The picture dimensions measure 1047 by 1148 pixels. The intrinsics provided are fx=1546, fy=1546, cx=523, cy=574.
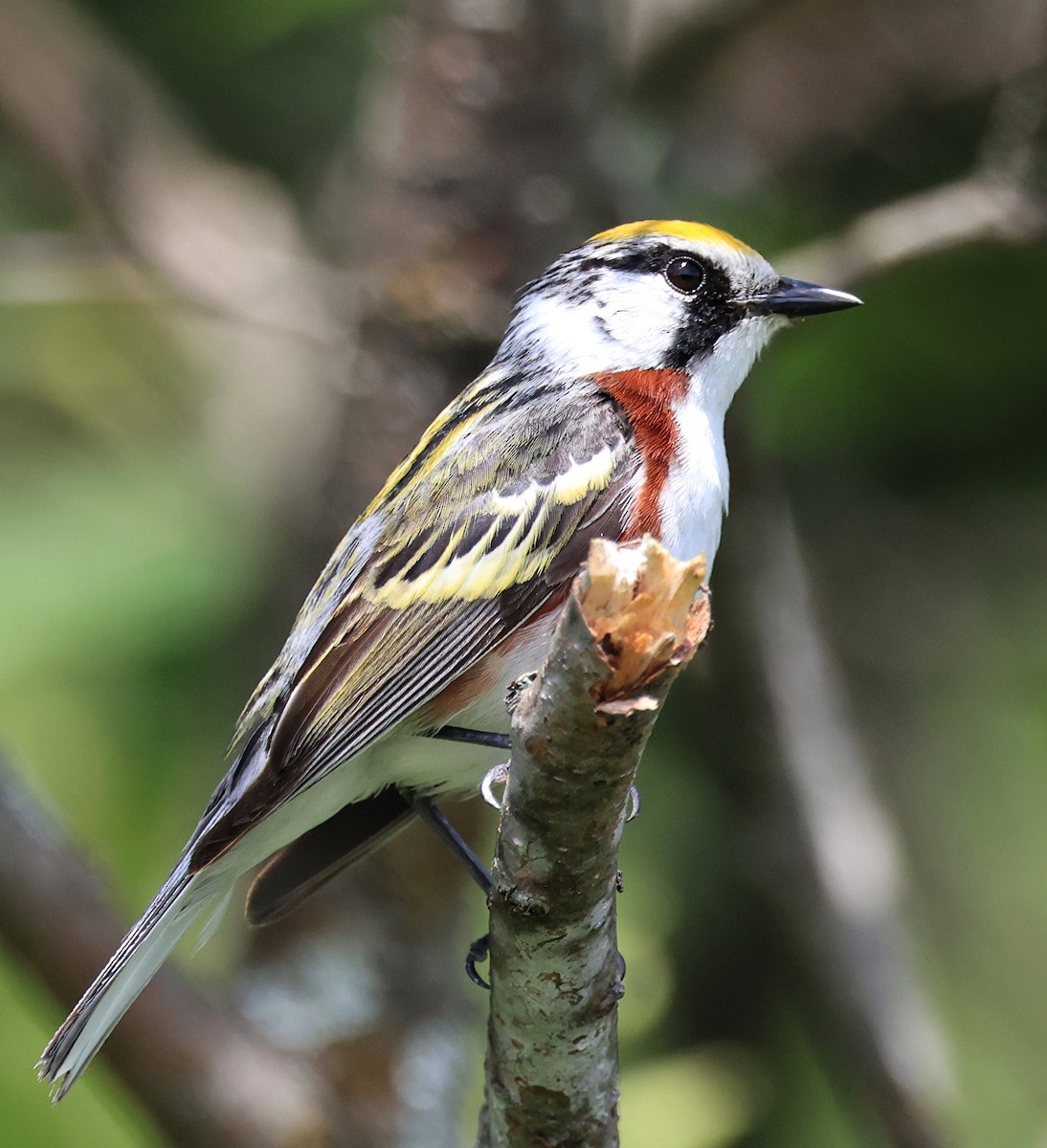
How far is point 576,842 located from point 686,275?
174 cm

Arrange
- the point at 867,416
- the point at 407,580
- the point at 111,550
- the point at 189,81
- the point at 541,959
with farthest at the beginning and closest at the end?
the point at 189,81 → the point at 867,416 → the point at 111,550 → the point at 407,580 → the point at 541,959

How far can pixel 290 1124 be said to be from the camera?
3930mm

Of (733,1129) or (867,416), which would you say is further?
(867,416)

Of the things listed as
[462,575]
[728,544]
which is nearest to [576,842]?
[462,575]

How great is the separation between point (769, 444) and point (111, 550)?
7.65ft

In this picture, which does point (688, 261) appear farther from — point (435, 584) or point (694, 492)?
point (435, 584)

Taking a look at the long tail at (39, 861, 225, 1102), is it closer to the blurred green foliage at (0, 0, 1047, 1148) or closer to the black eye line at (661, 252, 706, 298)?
the blurred green foliage at (0, 0, 1047, 1148)

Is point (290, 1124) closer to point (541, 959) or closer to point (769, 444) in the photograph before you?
point (541, 959)

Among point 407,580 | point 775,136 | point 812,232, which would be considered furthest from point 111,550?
point 775,136

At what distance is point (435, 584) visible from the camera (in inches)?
116

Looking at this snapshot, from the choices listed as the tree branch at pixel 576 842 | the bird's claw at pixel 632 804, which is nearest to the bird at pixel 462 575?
the bird's claw at pixel 632 804

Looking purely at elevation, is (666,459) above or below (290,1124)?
above

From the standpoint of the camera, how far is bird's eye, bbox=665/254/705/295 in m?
3.50

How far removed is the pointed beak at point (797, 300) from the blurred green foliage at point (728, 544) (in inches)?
30.6
